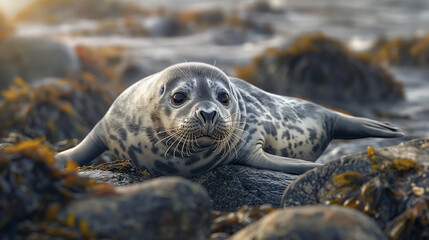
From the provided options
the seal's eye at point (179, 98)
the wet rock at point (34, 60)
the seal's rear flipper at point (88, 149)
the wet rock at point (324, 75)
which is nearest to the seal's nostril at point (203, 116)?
the seal's eye at point (179, 98)

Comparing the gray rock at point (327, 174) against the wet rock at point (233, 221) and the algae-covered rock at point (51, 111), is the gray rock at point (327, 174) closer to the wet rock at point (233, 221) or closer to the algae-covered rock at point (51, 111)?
the wet rock at point (233, 221)

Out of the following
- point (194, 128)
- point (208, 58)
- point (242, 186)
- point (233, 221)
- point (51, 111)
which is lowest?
point (208, 58)

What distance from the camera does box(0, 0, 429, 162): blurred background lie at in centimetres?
683

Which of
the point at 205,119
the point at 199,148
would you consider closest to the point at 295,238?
the point at 205,119

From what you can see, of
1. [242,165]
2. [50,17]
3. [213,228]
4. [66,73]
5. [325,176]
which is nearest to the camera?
[213,228]

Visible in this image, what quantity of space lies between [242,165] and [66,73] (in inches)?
299

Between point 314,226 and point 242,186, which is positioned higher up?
point 314,226

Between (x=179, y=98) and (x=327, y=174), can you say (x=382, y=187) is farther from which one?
(x=179, y=98)

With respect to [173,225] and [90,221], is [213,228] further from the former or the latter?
[90,221]

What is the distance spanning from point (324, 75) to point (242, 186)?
6547 millimetres

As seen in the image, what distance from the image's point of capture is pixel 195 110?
3197mm

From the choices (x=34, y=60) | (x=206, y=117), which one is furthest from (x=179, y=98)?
(x=34, y=60)

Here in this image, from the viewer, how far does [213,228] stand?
7.68 feet

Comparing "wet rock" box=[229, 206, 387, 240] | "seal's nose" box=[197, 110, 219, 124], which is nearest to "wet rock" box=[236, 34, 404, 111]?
"seal's nose" box=[197, 110, 219, 124]
